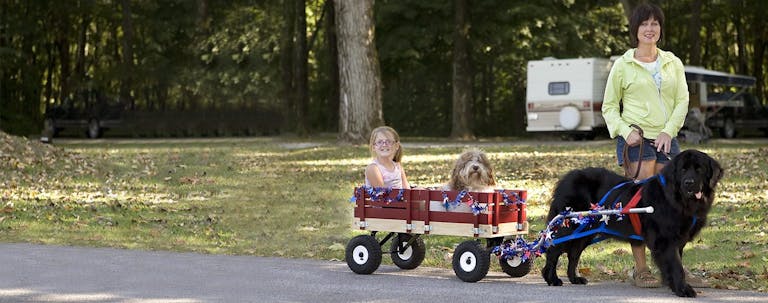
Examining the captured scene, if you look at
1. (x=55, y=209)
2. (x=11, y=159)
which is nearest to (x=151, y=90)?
(x=11, y=159)

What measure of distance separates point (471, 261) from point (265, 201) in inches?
335

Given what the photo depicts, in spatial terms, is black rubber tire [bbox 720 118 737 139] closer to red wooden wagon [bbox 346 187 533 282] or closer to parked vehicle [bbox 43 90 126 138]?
parked vehicle [bbox 43 90 126 138]

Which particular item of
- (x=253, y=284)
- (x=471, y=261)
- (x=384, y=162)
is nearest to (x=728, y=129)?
(x=384, y=162)

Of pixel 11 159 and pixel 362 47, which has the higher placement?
pixel 362 47

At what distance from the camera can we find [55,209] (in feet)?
52.7

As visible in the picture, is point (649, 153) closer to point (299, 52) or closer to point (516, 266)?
point (516, 266)

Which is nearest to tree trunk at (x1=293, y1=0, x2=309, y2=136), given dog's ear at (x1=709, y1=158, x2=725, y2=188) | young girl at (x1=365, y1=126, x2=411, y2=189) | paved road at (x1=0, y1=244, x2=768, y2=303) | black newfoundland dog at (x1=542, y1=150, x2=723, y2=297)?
paved road at (x1=0, y1=244, x2=768, y2=303)

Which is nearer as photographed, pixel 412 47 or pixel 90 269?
pixel 90 269

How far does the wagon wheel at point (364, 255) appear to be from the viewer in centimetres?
1009

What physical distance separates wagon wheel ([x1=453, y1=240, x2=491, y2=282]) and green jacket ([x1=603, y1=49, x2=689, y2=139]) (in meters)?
1.34

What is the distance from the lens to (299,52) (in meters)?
42.3

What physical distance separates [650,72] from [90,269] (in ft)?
16.1

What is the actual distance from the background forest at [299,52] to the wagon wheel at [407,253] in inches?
1081

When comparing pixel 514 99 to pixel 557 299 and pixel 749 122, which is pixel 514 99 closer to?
pixel 749 122
